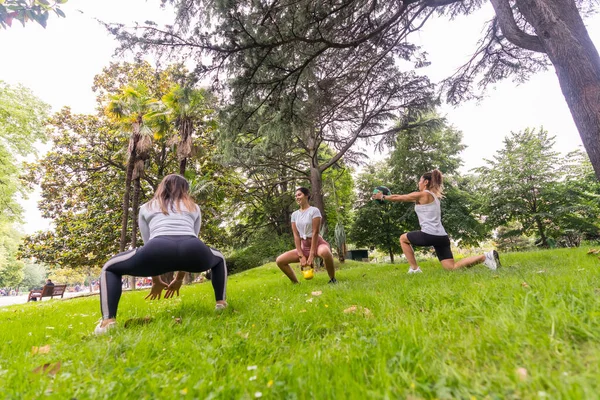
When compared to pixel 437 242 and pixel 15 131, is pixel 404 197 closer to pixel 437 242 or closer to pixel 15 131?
pixel 437 242

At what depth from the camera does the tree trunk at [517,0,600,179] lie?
3.72 m

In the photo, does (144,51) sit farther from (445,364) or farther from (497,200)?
(497,200)

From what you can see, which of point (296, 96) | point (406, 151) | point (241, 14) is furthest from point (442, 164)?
point (241, 14)

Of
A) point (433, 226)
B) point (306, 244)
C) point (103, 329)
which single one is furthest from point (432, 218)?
point (103, 329)

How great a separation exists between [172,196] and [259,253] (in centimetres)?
1506

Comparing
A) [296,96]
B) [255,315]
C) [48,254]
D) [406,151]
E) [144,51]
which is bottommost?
[255,315]

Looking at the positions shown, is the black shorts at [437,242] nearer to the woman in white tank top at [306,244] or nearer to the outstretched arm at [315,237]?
the woman in white tank top at [306,244]

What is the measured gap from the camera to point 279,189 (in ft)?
75.8

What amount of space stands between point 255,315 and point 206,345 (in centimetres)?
94

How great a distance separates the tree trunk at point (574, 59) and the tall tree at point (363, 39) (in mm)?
10

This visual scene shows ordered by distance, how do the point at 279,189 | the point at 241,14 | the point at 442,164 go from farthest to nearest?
the point at 279,189
the point at 442,164
the point at 241,14

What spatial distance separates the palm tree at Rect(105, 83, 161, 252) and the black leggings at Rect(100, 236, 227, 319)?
12.9 metres

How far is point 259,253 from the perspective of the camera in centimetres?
1789

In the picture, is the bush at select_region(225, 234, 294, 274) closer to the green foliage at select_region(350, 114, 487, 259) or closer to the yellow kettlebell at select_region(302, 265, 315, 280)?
the green foliage at select_region(350, 114, 487, 259)
